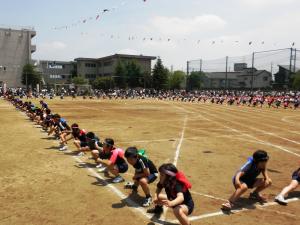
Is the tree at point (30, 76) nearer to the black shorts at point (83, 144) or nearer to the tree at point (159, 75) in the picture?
the tree at point (159, 75)

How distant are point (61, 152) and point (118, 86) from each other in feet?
222

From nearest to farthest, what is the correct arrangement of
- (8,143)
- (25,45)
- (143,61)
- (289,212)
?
1. (289,212)
2. (8,143)
3. (25,45)
4. (143,61)

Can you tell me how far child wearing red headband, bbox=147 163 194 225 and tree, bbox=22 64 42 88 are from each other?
7109cm

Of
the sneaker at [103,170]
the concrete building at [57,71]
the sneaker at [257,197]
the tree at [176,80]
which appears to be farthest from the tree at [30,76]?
the sneaker at [257,197]

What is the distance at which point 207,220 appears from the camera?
5.93m

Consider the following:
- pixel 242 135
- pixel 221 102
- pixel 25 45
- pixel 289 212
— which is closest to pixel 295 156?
pixel 242 135

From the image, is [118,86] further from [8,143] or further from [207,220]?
[207,220]

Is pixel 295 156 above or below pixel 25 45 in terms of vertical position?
below

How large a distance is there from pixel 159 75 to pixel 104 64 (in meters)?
22.3

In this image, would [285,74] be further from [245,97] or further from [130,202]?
[130,202]

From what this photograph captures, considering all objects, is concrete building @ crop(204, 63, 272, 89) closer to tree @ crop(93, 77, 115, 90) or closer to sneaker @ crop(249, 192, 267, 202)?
tree @ crop(93, 77, 115, 90)

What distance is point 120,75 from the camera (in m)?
77.1

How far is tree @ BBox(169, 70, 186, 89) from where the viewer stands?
90294 millimetres

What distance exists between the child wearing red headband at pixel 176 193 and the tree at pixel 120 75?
237 ft
